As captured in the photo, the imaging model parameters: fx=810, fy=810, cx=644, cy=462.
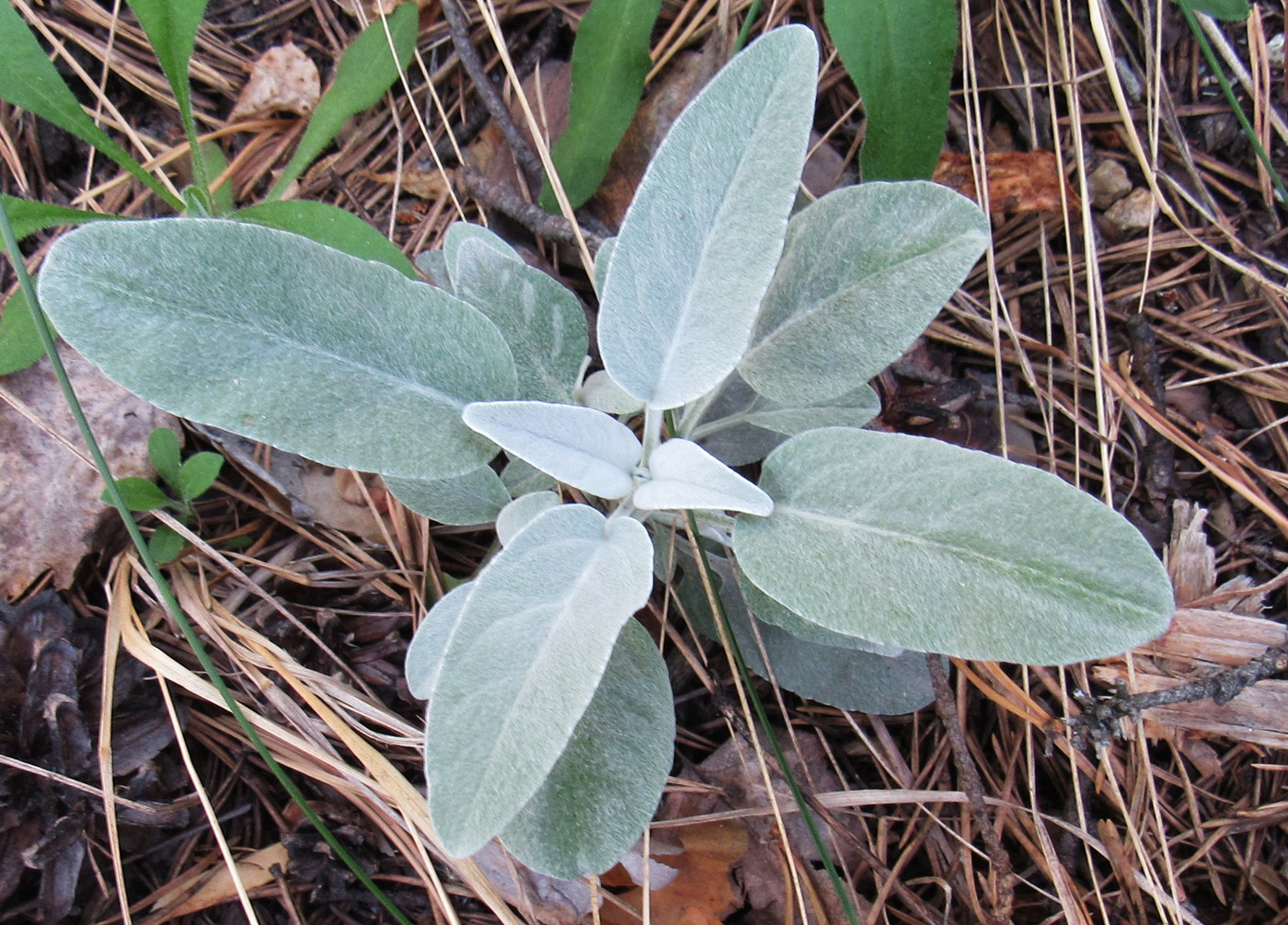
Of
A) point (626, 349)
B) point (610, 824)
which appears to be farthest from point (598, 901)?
point (626, 349)

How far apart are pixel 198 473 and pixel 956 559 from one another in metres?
1.14

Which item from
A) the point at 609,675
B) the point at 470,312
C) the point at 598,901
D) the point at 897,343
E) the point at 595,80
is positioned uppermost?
the point at 595,80

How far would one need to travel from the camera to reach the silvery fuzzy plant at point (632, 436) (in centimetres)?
79

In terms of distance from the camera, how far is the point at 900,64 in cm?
127

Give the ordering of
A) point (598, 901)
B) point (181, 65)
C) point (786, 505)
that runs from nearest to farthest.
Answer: point (786, 505) < point (598, 901) < point (181, 65)

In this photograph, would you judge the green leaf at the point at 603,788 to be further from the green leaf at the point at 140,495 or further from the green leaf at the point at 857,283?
the green leaf at the point at 140,495

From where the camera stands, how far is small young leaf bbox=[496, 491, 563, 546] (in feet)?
3.55

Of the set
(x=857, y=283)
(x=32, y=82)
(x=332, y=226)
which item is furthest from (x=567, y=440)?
(x=32, y=82)

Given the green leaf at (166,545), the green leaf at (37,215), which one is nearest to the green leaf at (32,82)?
the green leaf at (37,215)

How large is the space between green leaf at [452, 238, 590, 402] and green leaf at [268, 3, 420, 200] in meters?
0.55

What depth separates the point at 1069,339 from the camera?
4.87 feet

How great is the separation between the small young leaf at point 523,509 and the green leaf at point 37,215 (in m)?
0.85

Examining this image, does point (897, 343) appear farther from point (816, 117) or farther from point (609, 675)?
point (816, 117)

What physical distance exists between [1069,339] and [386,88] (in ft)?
4.32
